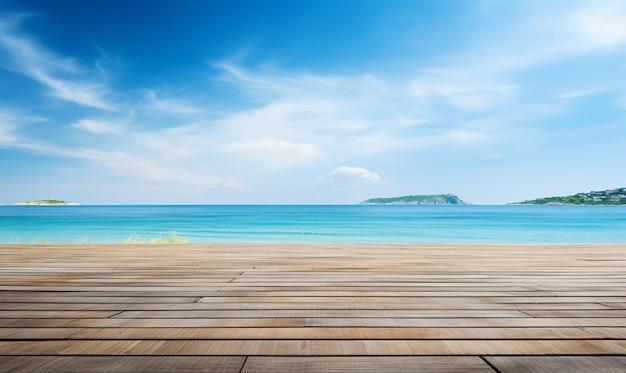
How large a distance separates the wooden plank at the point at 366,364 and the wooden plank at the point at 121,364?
0.08 meters

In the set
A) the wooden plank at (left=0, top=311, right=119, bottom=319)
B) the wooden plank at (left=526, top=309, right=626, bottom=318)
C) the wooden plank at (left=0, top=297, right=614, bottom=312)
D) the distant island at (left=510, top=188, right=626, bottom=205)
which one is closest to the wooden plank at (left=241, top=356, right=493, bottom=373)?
the wooden plank at (left=0, top=297, right=614, bottom=312)

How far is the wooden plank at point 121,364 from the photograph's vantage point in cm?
106

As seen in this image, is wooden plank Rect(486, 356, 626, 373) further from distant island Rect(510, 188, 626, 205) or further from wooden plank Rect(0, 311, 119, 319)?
distant island Rect(510, 188, 626, 205)

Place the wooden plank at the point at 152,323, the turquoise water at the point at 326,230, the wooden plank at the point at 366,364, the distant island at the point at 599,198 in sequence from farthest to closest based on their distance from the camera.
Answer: the distant island at the point at 599,198
the turquoise water at the point at 326,230
the wooden plank at the point at 152,323
the wooden plank at the point at 366,364

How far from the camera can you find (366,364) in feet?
3.58

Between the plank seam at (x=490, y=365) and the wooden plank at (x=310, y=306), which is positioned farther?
the wooden plank at (x=310, y=306)

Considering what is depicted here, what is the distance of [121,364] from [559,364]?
1.40 metres

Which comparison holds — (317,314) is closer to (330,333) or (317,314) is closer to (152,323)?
(330,333)

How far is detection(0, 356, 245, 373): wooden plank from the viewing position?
1.06 metres

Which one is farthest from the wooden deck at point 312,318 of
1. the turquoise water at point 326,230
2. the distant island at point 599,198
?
the distant island at point 599,198

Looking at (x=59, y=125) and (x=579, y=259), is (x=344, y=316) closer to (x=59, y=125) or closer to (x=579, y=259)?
(x=579, y=259)

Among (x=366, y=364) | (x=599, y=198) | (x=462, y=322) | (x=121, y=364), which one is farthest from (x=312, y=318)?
(x=599, y=198)

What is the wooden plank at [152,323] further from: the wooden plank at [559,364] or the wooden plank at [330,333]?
the wooden plank at [559,364]

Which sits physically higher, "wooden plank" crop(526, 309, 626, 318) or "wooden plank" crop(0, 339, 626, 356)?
"wooden plank" crop(0, 339, 626, 356)
